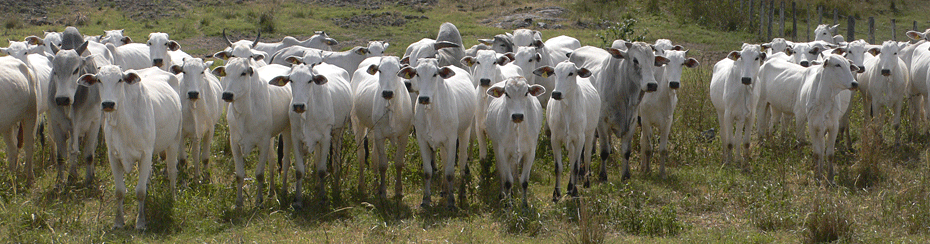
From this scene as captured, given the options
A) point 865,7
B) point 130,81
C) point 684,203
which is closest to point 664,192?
point 684,203

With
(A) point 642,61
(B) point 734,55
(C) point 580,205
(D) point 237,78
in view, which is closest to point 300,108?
(D) point 237,78

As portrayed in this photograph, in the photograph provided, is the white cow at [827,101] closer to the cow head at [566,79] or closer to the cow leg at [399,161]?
the cow head at [566,79]

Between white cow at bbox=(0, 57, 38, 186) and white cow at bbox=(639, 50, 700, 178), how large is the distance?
7324 mm

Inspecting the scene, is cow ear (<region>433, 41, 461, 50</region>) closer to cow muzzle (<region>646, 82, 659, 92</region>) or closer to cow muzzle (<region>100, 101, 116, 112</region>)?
cow muzzle (<region>646, 82, 659, 92</region>)

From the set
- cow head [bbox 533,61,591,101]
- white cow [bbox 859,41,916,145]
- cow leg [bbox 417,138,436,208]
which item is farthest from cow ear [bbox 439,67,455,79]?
white cow [bbox 859,41,916,145]

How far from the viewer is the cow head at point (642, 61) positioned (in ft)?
31.3

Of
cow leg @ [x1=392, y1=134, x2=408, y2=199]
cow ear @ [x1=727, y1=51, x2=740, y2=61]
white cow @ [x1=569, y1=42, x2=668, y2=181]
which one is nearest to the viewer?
cow leg @ [x1=392, y1=134, x2=408, y2=199]

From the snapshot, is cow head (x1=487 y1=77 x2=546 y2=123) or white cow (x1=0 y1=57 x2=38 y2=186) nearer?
cow head (x1=487 y1=77 x2=546 y2=123)

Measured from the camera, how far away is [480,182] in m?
9.21

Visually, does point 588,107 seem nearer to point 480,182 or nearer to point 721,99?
point 480,182

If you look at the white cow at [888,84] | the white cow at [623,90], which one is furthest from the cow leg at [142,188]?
the white cow at [888,84]

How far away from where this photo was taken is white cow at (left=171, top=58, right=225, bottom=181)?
8.32m

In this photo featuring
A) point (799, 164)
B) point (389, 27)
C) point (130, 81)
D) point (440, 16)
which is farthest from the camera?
point (440, 16)

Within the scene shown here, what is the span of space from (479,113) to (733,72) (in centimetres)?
359
